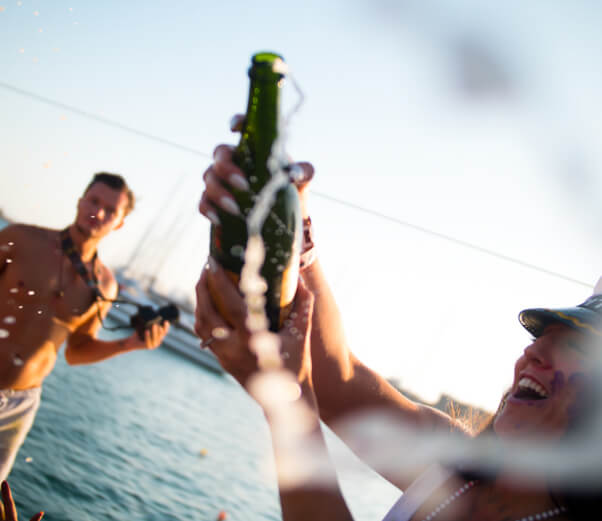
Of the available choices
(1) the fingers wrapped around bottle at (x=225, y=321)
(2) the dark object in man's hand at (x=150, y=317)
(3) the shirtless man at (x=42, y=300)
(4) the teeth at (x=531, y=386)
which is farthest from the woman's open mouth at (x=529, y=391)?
(2) the dark object in man's hand at (x=150, y=317)

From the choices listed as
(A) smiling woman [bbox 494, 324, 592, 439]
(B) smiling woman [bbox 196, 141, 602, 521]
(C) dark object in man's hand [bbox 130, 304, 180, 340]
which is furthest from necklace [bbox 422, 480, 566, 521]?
(C) dark object in man's hand [bbox 130, 304, 180, 340]

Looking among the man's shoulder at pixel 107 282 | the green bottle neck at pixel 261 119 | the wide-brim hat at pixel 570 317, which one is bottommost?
the man's shoulder at pixel 107 282

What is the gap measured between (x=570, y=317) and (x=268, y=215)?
1.08 meters

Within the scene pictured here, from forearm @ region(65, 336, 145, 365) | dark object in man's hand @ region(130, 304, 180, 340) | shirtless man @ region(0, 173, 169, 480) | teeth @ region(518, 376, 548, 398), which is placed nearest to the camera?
teeth @ region(518, 376, 548, 398)

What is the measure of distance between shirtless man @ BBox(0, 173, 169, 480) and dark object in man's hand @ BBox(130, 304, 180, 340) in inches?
1.9

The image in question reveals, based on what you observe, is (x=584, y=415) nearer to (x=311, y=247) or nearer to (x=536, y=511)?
(x=536, y=511)

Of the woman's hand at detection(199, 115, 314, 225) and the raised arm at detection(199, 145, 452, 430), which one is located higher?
the woman's hand at detection(199, 115, 314, 225)

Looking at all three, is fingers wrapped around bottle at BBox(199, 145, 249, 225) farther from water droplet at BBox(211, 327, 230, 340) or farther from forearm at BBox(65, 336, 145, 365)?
forearm at BBox(65, 336, 145, 365)

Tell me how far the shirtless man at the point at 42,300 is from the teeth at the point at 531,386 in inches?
93.1

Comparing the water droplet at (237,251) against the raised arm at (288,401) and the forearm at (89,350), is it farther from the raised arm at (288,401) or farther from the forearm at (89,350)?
the forearm at (89,350)

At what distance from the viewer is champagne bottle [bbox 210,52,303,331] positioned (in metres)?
1.11

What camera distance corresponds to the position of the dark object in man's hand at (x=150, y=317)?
10.8 feet

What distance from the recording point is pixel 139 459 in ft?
37.2

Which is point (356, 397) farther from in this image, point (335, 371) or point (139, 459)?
point (139, 459)
